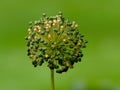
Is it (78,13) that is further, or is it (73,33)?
(78,13)

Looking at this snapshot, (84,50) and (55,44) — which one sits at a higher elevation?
(84,50)

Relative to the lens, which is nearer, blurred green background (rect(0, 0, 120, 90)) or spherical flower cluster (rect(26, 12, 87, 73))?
spherical flower cluster (rect(26, 12, 87, 73))

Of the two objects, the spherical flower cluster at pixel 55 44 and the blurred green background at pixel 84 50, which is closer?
the spherical flower cluster at pixel 55 44
